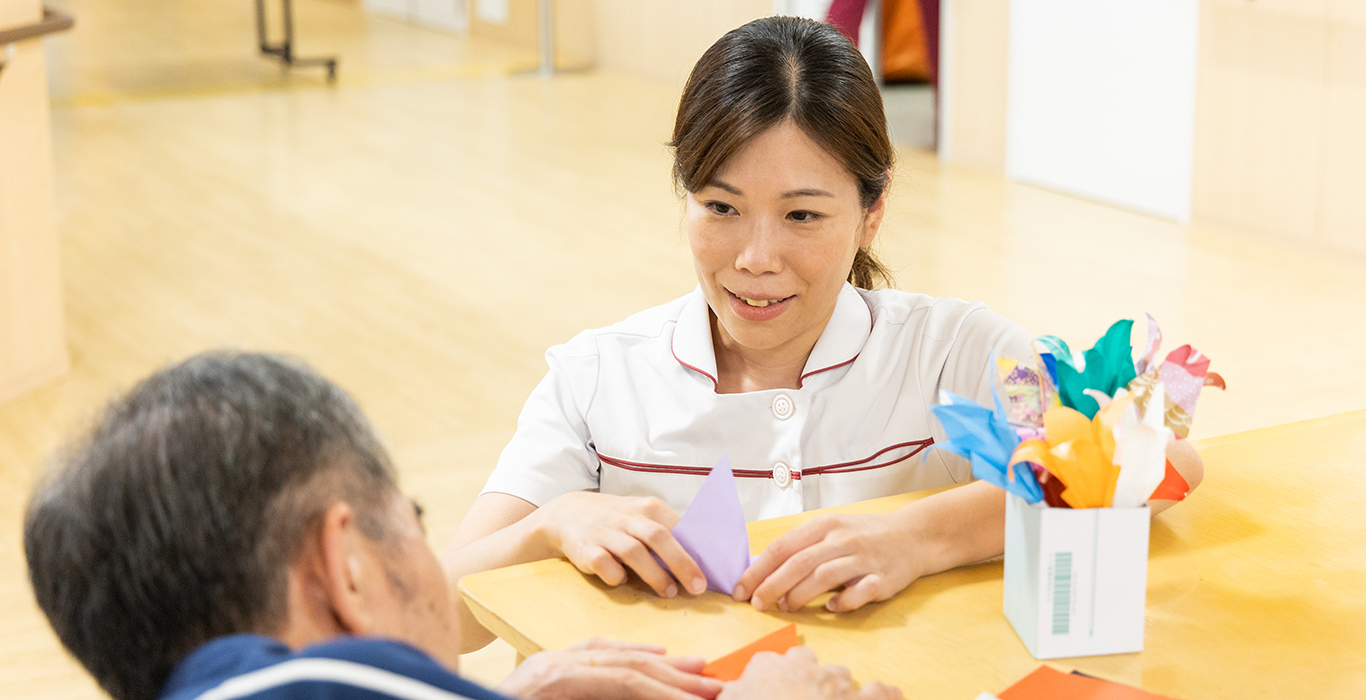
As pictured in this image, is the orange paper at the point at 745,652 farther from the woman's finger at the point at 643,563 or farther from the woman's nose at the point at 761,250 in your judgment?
the woman's nose at the point at 761,250

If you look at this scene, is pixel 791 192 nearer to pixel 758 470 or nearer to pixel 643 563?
pixel 758 470

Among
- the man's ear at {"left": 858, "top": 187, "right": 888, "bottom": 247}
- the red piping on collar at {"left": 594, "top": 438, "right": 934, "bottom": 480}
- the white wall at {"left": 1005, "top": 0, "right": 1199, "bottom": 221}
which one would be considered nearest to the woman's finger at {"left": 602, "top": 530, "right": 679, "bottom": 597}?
the red piping on collar at {"left": 594, "top": 438, "right": 934, "bottom": 480}

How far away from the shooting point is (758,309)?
162cm

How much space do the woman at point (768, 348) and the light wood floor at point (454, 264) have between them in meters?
0.36

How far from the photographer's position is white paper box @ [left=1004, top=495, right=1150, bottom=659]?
1148 mm

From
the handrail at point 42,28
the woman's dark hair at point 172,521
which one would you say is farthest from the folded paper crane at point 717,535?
the handrail at point 42,28

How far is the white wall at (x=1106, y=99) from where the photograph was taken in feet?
17.8

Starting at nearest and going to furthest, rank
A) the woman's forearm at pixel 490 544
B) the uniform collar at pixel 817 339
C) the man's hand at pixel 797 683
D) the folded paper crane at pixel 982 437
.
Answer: the man's hand at pixel 797 683 → the folded paper crane at pixel 982 437 → the woman's forearm at pixel 490 544 → the uniform collar at pixel 817 339

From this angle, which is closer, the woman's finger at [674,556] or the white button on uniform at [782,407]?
the woman's finger at [674,556]

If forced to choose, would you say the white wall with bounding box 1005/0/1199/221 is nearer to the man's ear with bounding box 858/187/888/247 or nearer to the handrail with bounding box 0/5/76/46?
the handrail with bounding box 0/5/76/46

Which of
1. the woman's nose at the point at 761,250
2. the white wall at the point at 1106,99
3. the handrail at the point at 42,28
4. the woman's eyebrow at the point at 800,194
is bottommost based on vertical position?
the white wall at the point at 1106,99

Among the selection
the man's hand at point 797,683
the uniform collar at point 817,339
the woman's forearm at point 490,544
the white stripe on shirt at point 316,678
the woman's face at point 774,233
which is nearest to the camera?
the white stripe on shirt at point 316,678

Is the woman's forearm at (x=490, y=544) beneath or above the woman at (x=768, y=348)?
beneath

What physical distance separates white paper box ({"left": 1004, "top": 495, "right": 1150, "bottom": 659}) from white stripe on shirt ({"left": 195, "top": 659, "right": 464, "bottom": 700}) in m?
0.58
